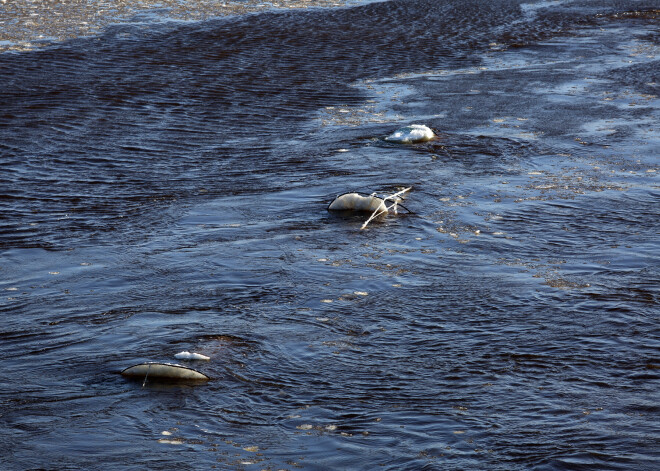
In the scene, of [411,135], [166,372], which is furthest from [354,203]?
[166,372]

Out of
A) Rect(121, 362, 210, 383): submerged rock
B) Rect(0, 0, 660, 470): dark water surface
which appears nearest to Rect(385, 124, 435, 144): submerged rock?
Rect(0, 0, 660, 470): dark water surface

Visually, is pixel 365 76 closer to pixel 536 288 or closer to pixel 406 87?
pixel 406 87

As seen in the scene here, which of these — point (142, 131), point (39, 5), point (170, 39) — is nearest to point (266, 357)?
point (142, 131)

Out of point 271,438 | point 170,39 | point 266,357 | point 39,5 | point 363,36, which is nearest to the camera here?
point 271,438

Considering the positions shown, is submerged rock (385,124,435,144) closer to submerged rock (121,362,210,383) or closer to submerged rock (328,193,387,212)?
submerged rock (328,193,387,212)

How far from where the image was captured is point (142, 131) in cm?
862

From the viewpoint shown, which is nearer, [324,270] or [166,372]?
[166,372]

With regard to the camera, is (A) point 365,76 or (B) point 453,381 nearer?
(B) point 453,381

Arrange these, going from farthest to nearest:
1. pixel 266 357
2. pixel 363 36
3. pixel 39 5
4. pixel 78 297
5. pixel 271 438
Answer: pixel 39 5 → pixel 363 36 → pixel 78 297 → pixel 266 357 → pixel 271 438

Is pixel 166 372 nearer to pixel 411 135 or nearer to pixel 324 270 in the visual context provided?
pixel 324 270

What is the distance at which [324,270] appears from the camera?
5328mm

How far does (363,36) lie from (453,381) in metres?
10.7

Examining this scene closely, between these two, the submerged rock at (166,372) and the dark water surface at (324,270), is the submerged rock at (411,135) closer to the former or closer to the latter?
the dark water surface at (324,270)

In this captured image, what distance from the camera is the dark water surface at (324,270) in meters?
3.59
